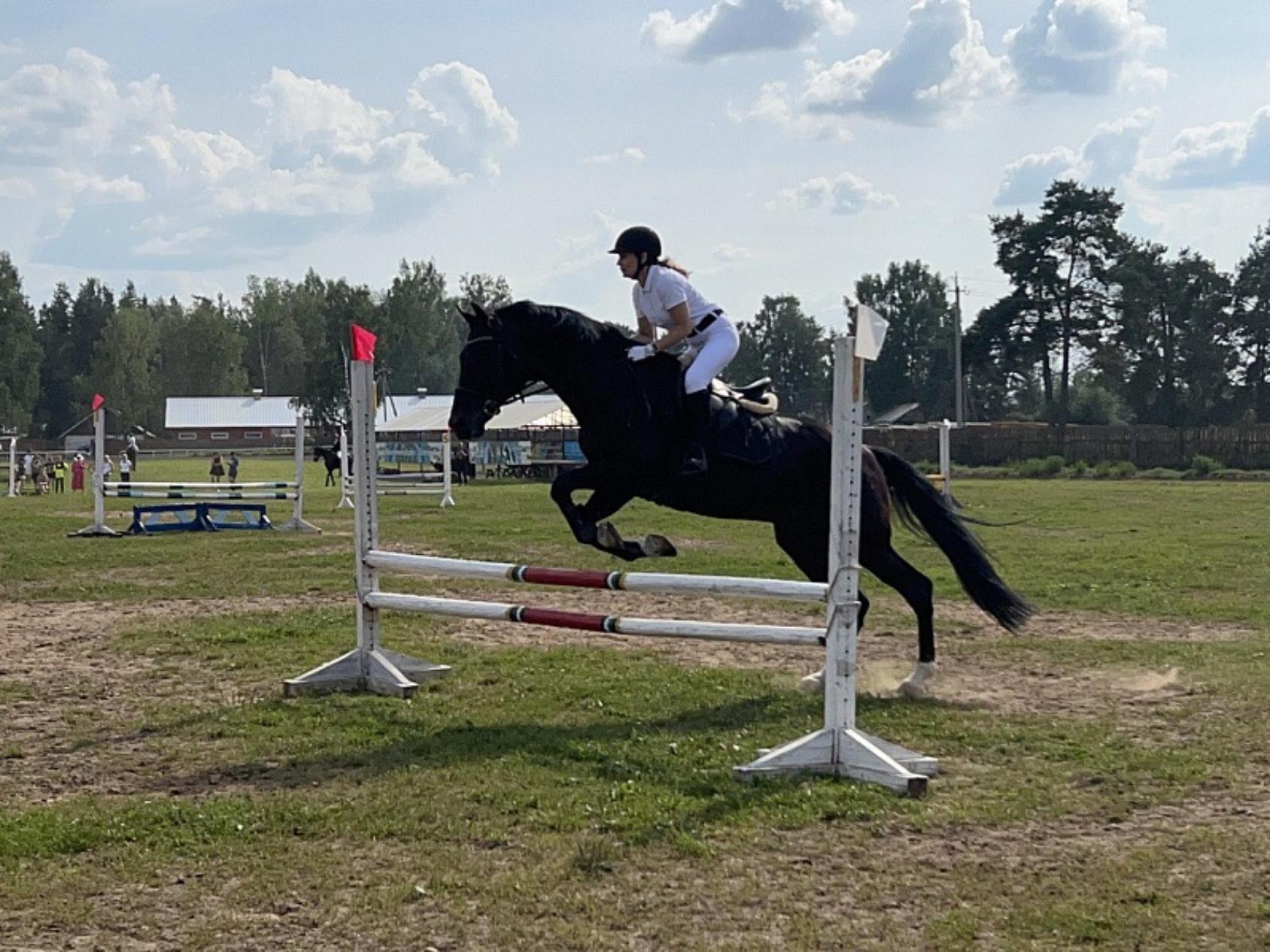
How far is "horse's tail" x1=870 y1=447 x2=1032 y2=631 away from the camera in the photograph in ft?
27.2

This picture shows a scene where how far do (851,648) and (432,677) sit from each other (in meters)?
3.06

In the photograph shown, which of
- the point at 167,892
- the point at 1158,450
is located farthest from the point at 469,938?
the point at 1158,450

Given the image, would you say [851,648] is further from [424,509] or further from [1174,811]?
[424,509]

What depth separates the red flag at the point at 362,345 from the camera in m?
7.99

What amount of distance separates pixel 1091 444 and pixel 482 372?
46745mm

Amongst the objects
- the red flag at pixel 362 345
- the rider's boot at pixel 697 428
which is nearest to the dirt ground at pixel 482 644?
the rider's boot at pixel 697 428

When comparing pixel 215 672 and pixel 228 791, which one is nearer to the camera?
pixel 228 791

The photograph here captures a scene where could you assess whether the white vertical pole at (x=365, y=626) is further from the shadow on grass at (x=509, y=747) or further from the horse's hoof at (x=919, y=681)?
the horse's hoof at (x=919, y=681)

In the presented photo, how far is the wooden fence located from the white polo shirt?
134ft

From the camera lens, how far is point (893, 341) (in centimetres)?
9094

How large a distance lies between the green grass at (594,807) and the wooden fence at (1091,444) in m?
40.3

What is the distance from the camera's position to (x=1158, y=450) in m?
49.0

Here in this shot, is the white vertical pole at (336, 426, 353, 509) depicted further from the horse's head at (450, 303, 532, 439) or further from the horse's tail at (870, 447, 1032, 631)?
the horse's head at (450, 303, 532, 439)

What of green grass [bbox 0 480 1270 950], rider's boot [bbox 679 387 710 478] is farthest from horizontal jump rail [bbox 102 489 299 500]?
rider's boot [bbox 679 387 710 478]
